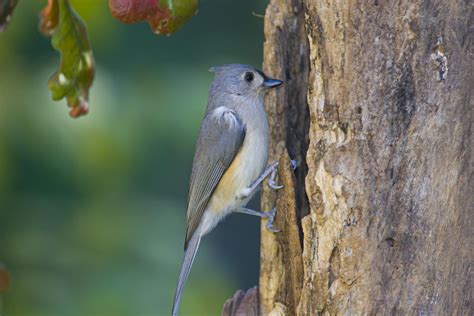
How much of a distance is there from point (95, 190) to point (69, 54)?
83.8 inches

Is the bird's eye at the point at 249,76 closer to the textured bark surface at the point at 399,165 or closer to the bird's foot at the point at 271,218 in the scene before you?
the bird's foot at the point at 271,218

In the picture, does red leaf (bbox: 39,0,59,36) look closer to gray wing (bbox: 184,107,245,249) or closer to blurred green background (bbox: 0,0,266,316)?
blurred green background (bbox: 0,0,266,316)

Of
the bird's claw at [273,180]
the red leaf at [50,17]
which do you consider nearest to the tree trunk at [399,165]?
the bird's claw at [273,180]

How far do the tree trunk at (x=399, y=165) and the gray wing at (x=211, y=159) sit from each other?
118 centimetres

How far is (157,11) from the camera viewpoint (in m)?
2.96

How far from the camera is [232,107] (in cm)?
479

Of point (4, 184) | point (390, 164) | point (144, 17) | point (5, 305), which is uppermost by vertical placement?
point (144, 17)

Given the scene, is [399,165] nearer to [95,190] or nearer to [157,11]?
[157,11]

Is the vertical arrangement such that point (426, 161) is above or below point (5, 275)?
above

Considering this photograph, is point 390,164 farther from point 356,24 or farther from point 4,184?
point 4,184

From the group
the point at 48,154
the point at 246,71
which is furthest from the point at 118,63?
the point at 246,71

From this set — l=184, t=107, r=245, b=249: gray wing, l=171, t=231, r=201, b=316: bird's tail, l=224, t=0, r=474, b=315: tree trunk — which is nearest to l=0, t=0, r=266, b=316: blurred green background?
l=171, t=231, r=201, b=316: bird's tail

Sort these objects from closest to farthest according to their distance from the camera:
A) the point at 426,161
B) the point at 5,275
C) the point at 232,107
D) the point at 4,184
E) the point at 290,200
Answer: the point at 5,275, the point at 426,161, the point at 290,200, the point at 232,107, the point at 4,184

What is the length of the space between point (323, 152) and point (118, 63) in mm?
2959
